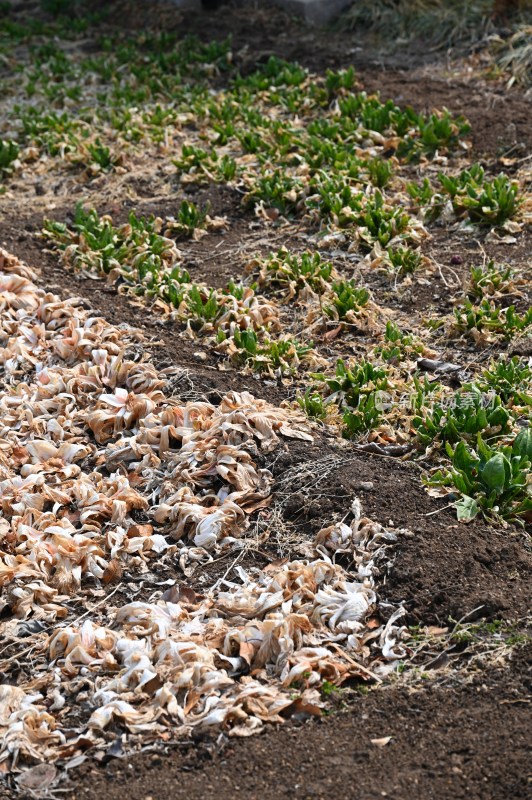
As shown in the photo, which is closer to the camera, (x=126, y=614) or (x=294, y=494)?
(x=126, y=614)

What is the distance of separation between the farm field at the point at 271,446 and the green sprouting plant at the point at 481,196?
19mm

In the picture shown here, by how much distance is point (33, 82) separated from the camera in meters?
9.06

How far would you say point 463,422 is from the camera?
414 cm

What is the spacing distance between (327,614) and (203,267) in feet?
9.97

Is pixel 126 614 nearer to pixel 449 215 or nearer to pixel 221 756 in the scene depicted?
pixel 221 756

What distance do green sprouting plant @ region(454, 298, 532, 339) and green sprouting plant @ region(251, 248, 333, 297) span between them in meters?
0.81

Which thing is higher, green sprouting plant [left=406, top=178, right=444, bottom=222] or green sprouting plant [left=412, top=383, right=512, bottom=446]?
green sprouting plant [left=406, top=178, right=444, bottom=222]

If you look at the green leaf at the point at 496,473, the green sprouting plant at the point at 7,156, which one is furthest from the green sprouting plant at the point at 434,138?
the green leaf at the point at 496,473

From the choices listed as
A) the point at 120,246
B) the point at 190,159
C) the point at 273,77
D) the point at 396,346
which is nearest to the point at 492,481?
the point at 396,346

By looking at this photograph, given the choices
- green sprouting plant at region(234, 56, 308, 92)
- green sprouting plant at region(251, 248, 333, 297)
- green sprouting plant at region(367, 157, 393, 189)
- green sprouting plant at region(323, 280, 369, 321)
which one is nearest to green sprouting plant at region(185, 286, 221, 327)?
green sprouting plant at region(251, 248, 333, 297)

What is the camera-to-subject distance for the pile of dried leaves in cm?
314

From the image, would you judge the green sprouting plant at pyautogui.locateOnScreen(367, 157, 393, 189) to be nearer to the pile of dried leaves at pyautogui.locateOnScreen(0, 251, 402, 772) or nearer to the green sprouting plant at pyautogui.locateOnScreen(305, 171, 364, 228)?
the green sprouting plant at pyautogui.locateOnScreen(305, 171, 364, 228)

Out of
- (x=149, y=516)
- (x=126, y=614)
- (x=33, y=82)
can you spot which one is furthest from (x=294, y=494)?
(x=33, y=82)

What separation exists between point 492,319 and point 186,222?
2.21 m
